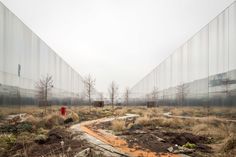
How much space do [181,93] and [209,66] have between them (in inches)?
350

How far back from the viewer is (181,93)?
26.1 metres

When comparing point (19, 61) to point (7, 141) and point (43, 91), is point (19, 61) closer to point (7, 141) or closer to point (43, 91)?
point (43, 91)

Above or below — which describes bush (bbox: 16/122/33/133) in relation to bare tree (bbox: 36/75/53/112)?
below

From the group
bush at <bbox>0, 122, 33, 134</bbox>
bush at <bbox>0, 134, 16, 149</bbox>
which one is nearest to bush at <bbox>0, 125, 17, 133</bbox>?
bush at <bbox>0, 122, 33, 134</bbox>

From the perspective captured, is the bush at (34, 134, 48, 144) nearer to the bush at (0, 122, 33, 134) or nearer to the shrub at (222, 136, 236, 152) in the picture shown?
the bush at (0, 122, 33, 134)

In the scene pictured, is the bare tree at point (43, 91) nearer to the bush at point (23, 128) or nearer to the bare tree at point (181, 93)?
the bush at point (23, 128)

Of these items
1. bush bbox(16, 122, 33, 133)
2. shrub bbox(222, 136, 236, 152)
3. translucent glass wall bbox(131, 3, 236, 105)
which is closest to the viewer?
shrub bbox(222, 136, 236, 152)

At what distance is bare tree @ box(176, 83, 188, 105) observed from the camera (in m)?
24.8

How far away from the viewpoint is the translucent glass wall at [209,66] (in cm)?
Result: 1334

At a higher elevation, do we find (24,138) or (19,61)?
(19,61)

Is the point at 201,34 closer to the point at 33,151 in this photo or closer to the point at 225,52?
the point at 225,52

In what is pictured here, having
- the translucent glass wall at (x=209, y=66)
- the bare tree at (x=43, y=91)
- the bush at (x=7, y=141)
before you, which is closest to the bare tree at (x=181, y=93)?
the translucent glass wall at (x=209, y=66)

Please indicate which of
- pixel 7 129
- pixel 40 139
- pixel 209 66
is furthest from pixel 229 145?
pixel 209 66

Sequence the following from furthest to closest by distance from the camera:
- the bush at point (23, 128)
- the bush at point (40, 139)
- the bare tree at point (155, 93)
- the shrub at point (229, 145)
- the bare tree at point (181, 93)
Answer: the bare tree at point (155, 93), the bare tree at point (181, 93), the bush at point (23, 128), the bush at point (40, 139), the shrub at point (229, 145)
